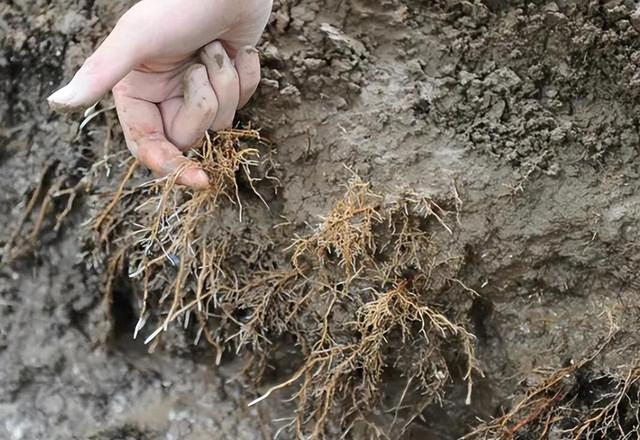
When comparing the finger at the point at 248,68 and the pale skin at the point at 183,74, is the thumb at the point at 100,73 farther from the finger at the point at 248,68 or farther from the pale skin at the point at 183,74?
the finger at the point at 248,68

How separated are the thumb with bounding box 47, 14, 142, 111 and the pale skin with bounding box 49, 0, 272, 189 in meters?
0.03

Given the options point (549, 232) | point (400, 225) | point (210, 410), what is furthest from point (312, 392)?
point (549, 232)

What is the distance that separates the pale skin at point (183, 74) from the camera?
3.67ft

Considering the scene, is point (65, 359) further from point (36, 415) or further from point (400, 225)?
point (400, 225)

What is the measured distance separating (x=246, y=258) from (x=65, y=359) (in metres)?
0.39

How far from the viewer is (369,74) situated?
1.43m

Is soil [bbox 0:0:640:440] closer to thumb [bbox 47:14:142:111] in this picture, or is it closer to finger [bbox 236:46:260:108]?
finger [bbox 236:46:260:108]

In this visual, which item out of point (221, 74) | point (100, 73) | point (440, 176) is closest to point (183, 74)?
point (221, 74)

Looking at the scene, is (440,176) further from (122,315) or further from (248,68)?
(122,315)

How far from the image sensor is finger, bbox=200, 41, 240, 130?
1.20m

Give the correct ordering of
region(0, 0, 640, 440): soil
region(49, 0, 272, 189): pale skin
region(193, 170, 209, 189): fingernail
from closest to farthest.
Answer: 1. region(49, 0, 272, 189): pale skin
2. region(193, 170, 209, 189): fingernail
3. region(0, 0, 640, 440): soil

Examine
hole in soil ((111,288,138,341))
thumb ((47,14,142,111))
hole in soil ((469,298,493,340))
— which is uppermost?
thumb ((47,14,142,111))

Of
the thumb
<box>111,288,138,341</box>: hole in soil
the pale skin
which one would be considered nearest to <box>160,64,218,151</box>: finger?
the pale skin

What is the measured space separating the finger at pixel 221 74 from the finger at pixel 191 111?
13mm
